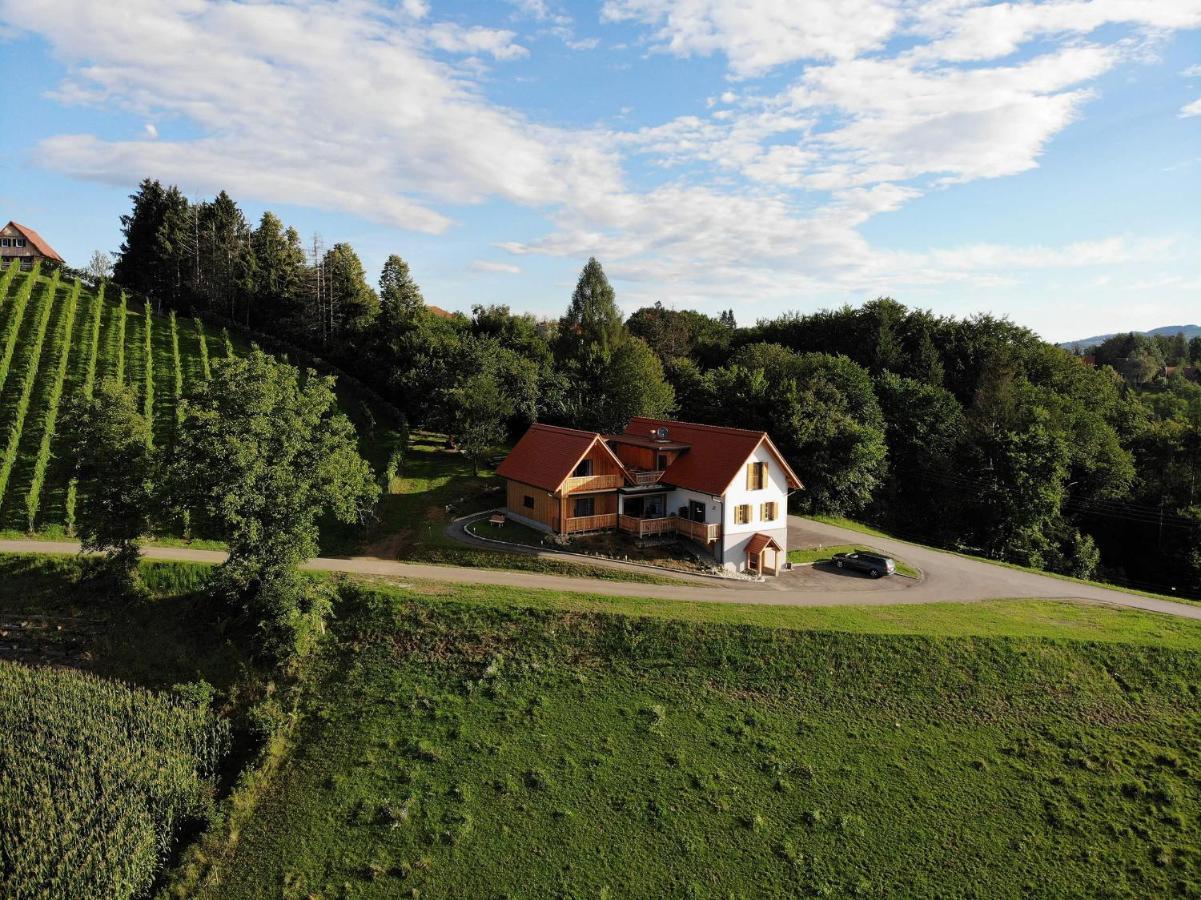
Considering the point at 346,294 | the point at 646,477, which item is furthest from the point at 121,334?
the point at 646,477

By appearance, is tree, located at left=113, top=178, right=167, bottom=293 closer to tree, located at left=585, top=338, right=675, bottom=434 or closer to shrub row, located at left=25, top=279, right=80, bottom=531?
shrub row, located at left=25, top=279, right=80, bottom=531

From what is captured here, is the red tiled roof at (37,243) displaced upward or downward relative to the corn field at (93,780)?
upward

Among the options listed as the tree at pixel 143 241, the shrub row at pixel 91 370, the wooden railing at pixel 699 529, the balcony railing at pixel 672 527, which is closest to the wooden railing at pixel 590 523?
the balcony railing at pixel 672 527

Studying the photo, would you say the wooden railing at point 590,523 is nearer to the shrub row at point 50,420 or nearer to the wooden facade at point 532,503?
the wooden facade at point 532,503

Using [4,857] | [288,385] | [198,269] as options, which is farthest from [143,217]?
[4,857]

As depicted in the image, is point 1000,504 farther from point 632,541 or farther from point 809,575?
point 632,541

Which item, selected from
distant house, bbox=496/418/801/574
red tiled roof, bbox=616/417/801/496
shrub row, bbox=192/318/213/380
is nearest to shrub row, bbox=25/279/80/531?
shrub row, bbox=192/318/213/380

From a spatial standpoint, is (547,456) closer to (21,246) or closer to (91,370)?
(91,370)
